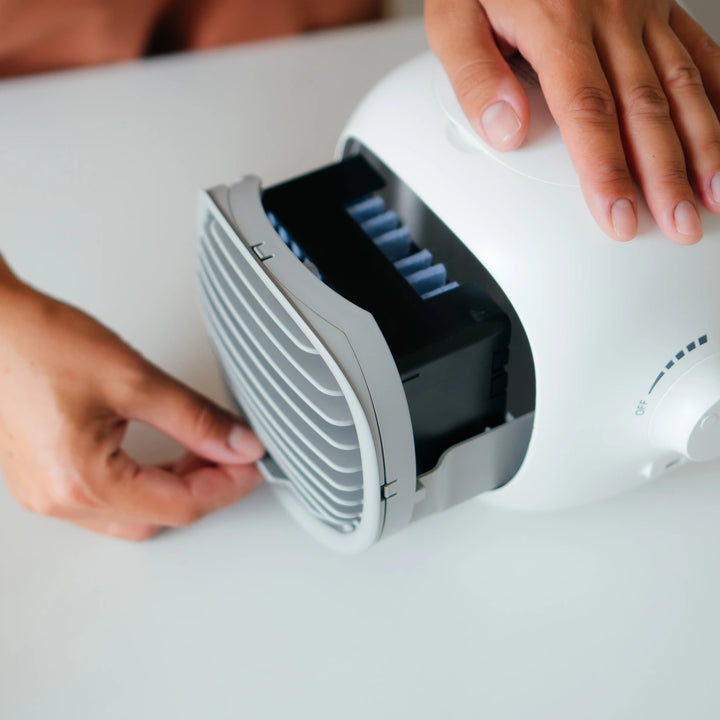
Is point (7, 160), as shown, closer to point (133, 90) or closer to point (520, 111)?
point (133, 90)

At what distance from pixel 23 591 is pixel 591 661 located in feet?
1.41

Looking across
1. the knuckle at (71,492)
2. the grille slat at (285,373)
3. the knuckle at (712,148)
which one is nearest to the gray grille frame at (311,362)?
the grille slat at (285,373)

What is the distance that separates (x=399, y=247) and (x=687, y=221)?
0.20 metres

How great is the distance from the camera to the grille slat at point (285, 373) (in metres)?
0.52

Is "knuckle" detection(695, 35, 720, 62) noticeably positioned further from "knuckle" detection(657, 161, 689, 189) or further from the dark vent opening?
the dark vent opening

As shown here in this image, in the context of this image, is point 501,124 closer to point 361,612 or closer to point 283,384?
point 283,384

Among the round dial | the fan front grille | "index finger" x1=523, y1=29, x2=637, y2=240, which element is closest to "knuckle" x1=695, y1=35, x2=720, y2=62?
"index finger" x1=523, y1=29, x2=637, y2=240

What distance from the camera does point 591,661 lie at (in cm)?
60

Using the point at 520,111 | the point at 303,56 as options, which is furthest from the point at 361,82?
the point at 520,111

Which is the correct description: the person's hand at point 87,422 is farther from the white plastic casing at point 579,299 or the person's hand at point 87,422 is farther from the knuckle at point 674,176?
the knuckle at point 674,176

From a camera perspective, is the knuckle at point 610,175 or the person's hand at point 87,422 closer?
the knuckle at point 610,175

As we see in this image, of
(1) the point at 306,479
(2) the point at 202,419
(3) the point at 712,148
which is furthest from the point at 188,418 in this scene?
(3) the point at 712,148

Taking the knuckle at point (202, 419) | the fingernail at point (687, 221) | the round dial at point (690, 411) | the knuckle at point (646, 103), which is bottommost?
the knuckle at point (202, 419)

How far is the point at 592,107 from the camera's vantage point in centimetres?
53
